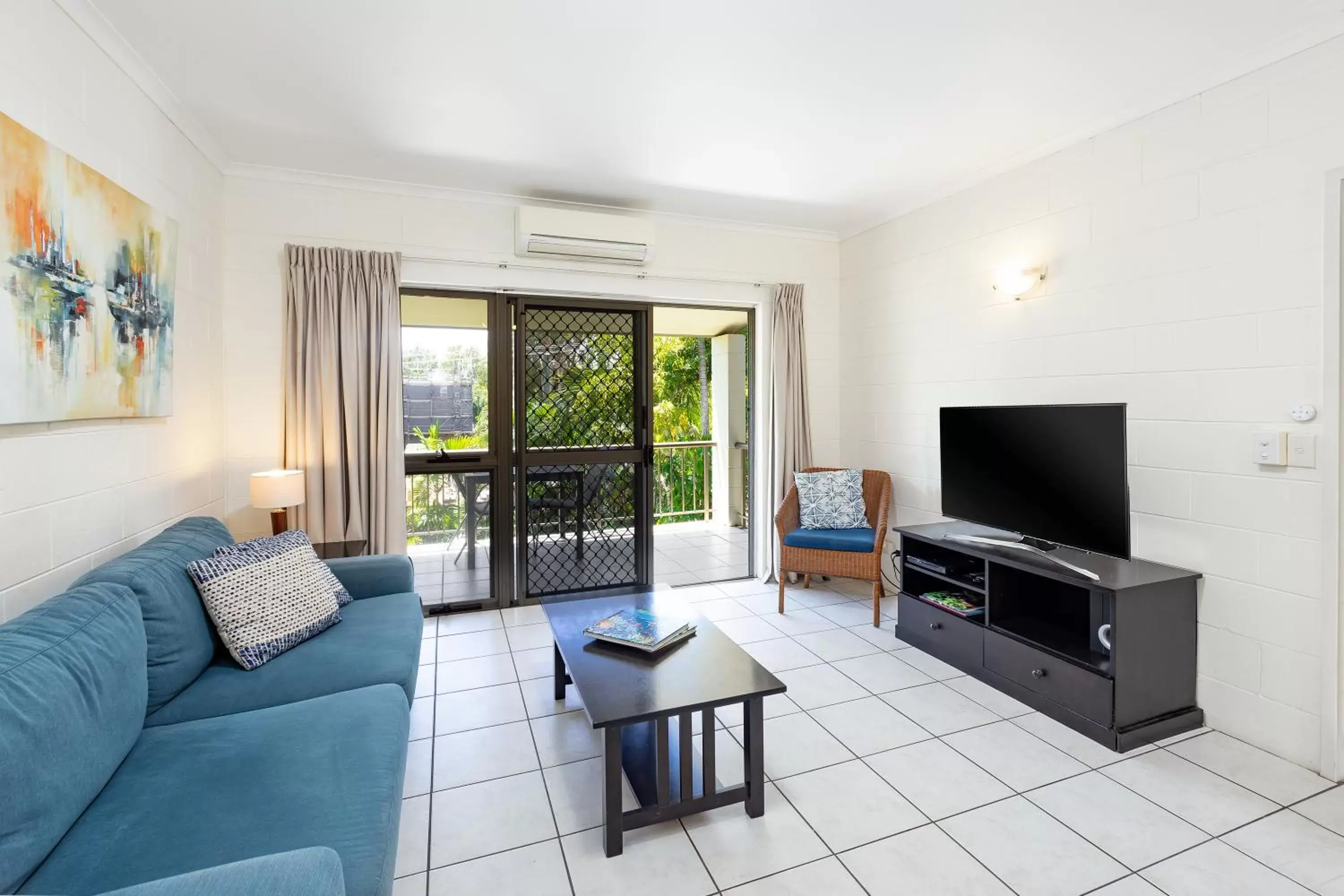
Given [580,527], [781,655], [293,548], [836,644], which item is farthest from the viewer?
[580,527]

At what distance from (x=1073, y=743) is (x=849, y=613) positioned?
5.21 ft

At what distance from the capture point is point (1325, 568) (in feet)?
7.19

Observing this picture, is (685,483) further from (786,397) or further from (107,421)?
(107,421)

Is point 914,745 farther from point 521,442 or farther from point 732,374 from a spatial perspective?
point 732,374

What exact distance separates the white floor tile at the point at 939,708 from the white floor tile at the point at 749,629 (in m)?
0.86

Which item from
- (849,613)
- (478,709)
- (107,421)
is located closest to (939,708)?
(849,613)

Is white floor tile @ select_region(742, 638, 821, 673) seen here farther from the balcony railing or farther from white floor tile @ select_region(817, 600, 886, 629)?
the balcony railing

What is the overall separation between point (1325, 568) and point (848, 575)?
208cm

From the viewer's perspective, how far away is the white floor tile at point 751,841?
1.78 meters

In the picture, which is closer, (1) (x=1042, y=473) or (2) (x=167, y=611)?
(2) (x=167, y=611)

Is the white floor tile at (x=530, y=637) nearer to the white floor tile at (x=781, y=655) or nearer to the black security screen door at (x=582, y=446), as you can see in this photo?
the black security screen door at (x=582, y=446)

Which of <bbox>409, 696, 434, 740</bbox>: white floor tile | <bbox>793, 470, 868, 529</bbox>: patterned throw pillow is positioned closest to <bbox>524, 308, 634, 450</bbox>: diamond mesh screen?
<bbox>793, 470, 868, 529</bbox>: patterned throw pillow

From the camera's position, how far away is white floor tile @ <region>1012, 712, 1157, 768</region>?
2316 millimetres

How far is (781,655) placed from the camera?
331 cm
